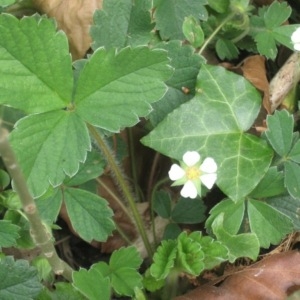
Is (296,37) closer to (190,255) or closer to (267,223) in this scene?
(267,223)

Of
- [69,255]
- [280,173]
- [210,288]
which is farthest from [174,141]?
[69,255]

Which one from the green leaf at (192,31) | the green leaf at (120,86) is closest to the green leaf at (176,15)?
the green leaf at (192,31)

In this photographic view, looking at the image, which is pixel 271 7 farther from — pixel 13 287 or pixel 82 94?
pixel 13 287

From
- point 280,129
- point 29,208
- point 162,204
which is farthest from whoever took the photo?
point 162,204

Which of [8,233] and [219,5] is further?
[219,5]

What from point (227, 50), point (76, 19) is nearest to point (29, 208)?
point (76, 19)

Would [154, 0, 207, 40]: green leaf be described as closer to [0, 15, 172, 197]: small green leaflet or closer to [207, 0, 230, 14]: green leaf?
[207, 0, 230, 14]: green leaf

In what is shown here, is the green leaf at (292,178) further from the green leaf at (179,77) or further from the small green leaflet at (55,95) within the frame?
the small green leaflet at (55,95)

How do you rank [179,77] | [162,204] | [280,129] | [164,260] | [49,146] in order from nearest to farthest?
[49,146] → [164,260] → [280,129] → [179,77] → [162,204]
